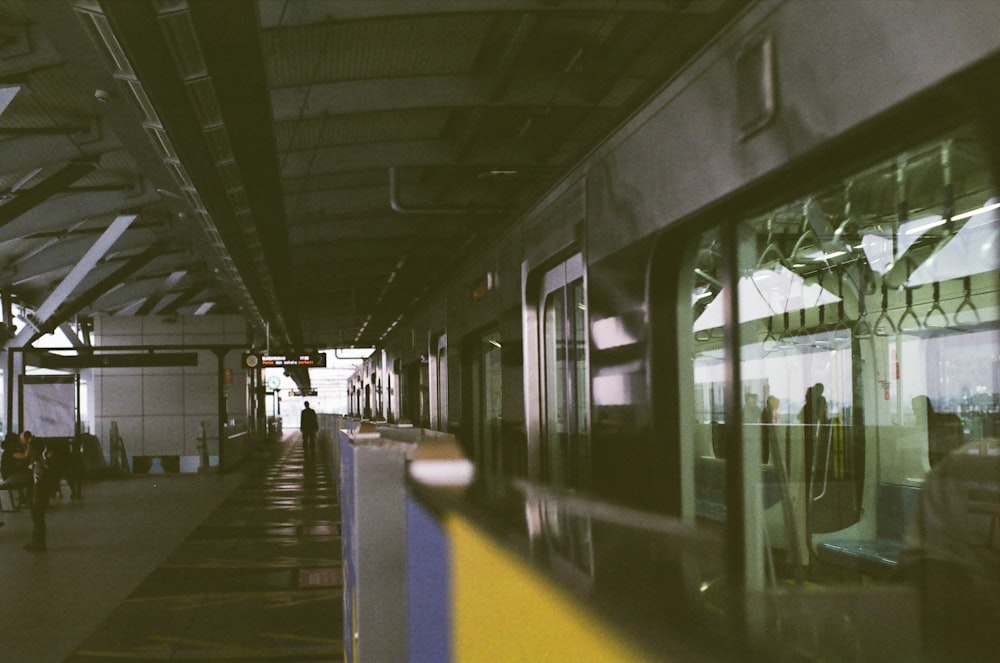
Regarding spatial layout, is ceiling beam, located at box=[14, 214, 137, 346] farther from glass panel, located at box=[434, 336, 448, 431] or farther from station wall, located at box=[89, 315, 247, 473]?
glass panel, located at box=[434, 336, 448, 431]

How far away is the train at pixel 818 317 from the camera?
2383mm

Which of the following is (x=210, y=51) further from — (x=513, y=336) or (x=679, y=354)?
(x=679, y=354)

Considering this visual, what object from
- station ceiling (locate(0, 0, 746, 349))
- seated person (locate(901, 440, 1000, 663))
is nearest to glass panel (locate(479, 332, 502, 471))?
station ceiling (locate(0, 0, 746, 349))

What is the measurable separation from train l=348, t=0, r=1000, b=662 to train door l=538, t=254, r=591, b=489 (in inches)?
15.3

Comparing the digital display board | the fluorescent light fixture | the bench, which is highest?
the digital display board

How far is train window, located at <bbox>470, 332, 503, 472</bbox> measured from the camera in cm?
797

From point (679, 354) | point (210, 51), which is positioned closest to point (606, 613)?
point (679, 354)

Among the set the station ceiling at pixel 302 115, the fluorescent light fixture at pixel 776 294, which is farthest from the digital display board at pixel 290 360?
the fluorescent light fixture at pixel 776 294

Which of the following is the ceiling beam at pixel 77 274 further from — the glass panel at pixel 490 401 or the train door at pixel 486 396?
the glass panel at pixel 490 401

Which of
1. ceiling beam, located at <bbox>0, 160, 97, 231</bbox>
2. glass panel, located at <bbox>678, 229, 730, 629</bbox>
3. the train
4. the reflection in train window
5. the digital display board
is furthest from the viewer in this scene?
the digital display board

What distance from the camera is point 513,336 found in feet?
22.1

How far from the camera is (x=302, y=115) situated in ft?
34.4

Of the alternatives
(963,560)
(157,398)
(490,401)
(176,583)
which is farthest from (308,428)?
(963,560)

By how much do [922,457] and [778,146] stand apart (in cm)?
118
